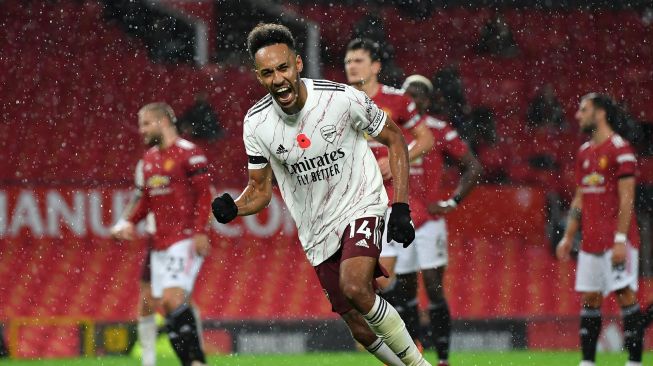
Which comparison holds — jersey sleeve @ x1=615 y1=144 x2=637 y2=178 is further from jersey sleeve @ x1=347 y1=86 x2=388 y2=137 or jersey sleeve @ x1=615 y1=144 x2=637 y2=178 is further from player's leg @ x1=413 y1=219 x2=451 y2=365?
jersey sleeve @ x1=347 y1=86 x2=388 y2=137

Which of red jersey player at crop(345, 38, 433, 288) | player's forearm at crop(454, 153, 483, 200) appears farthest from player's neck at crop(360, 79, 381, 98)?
player's forearm at crop(454, 153, 483, 200)

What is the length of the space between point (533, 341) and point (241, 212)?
6.48 metres

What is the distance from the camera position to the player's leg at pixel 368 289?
538 cm

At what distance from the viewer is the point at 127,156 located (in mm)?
15297

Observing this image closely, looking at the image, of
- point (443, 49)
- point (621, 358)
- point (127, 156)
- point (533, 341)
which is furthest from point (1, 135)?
point (621, 358)

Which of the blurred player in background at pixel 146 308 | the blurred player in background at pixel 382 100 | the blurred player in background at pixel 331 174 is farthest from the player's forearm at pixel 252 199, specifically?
the blurred player in background at pixel 146 308

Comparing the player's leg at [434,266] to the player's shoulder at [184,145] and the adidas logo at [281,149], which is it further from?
the adidas logo at [281,149]

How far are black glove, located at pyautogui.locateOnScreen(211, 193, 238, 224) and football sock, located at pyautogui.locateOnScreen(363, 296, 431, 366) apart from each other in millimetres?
746

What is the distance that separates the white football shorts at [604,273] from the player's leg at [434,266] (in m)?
0.91

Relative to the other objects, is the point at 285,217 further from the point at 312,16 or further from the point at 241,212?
the point at 241,212

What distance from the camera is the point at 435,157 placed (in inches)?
342

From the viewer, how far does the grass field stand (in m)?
9.50

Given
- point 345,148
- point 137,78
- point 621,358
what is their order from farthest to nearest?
point 137,78 < point 621,358 < point 345,148

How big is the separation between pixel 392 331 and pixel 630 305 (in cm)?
323
